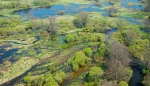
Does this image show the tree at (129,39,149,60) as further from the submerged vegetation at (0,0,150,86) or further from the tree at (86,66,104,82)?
the tree at (86,66,104,82)

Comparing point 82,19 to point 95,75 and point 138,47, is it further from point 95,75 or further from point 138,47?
point 95,75

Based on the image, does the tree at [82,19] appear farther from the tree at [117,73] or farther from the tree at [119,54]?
the tree at [117,73]

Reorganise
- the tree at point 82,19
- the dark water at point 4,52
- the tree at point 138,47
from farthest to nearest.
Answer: the tree at point 82,19, the dark water at point 4,52, the tree at point 138,47

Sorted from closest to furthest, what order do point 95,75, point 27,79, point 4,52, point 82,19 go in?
point 95,75 → point 27,79 → point 4,52 → point 82,19

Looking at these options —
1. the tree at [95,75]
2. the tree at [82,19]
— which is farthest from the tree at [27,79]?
the tree at [82,19]

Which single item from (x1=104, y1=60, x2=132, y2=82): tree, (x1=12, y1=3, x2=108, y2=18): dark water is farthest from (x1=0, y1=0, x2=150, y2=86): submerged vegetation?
(x1=12, y1=3, x2=108, y2=18): dark water

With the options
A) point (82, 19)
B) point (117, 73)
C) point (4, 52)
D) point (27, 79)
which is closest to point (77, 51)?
point (27, 79)

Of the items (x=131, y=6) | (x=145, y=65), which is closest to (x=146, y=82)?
(x=145, y=65)

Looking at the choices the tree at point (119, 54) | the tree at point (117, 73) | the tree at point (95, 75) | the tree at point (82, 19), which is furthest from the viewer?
the tree at point (82, 19)
